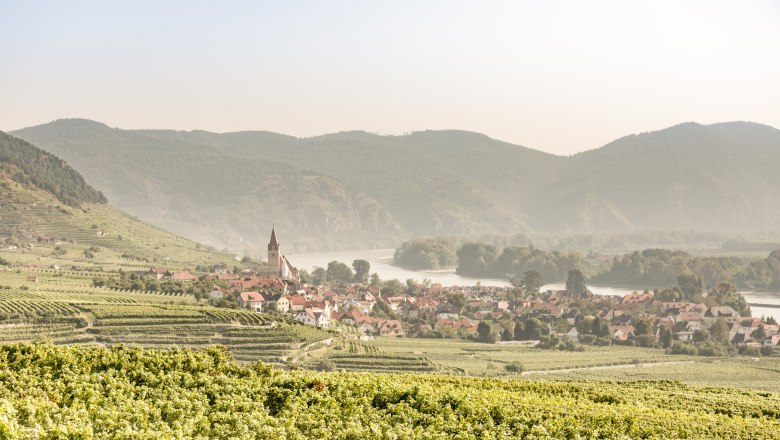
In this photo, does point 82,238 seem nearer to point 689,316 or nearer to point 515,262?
point 515,262

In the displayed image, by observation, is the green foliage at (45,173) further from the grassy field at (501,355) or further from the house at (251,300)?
the grassy field at (501,355)

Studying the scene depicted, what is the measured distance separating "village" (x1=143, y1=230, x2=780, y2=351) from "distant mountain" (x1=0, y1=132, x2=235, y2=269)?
18696mm

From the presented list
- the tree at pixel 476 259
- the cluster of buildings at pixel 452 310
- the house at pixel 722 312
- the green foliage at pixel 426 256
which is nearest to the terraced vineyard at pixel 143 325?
the cluster of buildings at pixel 452 310

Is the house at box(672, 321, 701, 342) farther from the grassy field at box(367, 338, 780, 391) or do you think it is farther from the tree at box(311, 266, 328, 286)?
the tree at box(311, 266, 328, 286)

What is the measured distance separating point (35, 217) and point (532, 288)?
64.6 meters

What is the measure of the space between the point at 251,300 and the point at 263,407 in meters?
53.6

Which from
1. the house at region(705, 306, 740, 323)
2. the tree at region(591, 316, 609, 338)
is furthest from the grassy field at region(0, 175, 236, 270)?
the house at region(705, 306, 740, 323)

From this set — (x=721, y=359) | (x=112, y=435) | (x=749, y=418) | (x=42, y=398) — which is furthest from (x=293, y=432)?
(x=721, y=359)

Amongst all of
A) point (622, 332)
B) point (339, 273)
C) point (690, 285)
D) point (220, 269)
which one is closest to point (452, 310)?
point (622, 332)

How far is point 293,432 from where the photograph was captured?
15.0 m

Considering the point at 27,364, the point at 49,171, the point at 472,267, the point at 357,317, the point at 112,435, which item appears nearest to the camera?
the point at 112,435

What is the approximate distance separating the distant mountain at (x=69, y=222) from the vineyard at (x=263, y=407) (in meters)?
75.6

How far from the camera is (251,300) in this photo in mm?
69375

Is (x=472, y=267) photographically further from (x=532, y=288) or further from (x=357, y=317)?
(x=357, y=317)
